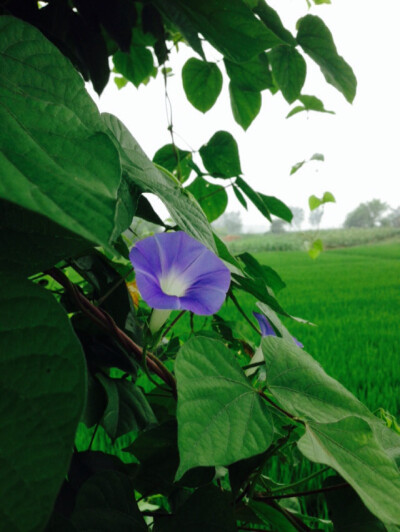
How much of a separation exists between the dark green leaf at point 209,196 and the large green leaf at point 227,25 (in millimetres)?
361

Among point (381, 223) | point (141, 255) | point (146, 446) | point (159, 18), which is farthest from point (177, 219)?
point (381, 223)

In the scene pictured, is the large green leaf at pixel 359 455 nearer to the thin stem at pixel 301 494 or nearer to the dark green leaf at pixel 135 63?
the thin stem at pixel 301 494

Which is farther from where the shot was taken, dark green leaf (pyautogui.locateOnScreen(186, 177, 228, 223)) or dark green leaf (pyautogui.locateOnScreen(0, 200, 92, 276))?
dark green leaf (pyautogui.locateOnScreen(186, 177, 228, 223))

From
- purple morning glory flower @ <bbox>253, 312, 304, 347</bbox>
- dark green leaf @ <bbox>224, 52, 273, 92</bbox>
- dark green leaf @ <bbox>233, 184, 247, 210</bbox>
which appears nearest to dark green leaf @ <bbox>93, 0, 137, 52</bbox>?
dark green leaf @ <bbox>224, 52, 273, 92</bbox>

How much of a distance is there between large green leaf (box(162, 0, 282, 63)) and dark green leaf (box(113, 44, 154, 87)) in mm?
464

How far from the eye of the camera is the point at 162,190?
275 mm

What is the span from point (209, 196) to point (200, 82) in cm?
20

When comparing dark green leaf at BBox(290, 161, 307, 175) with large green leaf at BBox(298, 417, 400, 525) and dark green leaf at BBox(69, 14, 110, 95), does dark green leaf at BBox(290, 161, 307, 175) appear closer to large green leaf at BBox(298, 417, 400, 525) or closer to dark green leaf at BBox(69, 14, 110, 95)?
dark green leaf at BBox(69, 14, 110, 95)

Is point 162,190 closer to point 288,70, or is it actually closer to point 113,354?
point 113,354

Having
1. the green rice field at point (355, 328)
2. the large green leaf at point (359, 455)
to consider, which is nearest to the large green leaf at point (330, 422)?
the large green leaf at point (359, 455)

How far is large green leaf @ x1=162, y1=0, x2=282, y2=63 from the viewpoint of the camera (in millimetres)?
358

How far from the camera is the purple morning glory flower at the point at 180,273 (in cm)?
29

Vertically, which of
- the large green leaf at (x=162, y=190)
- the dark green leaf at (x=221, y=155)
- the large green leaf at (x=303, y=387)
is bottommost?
the large green leaf at (x=303, y=387)

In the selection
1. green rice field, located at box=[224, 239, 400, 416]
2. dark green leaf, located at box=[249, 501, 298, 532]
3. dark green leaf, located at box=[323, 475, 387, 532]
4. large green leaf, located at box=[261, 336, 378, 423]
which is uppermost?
large green leaf, located at box=[261, 336, 378, 423]
